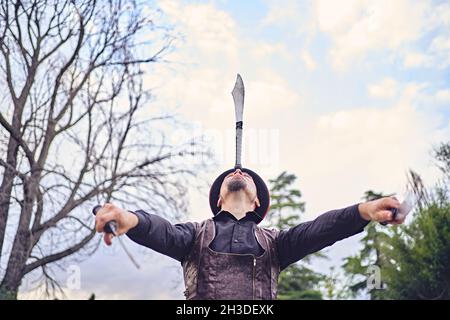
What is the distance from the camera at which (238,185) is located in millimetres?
2822

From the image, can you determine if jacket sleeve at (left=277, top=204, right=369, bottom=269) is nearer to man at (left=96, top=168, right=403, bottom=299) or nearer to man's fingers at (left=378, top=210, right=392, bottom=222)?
man at (left=96, top=168, right=403, bottom=299)

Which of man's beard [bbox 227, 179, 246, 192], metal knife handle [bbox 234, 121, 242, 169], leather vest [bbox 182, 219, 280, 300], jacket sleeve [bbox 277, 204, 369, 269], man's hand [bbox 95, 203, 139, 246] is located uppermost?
metal knife handle [bbox 234, 121, 242, 169]

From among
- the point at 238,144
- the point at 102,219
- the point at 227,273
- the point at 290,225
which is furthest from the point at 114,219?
the point at 290,225

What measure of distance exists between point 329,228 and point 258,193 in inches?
22.2

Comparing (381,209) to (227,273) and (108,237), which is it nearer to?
(227,273)

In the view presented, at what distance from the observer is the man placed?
96.0 inches

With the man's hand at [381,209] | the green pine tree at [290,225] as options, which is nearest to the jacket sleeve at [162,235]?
the man's hand at [381,209]

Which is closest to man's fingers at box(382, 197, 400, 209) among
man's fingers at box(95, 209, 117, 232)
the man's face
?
the man's face

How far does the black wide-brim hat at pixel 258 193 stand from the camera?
2.94m

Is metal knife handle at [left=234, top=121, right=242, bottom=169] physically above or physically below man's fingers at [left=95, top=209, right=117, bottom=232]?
above
